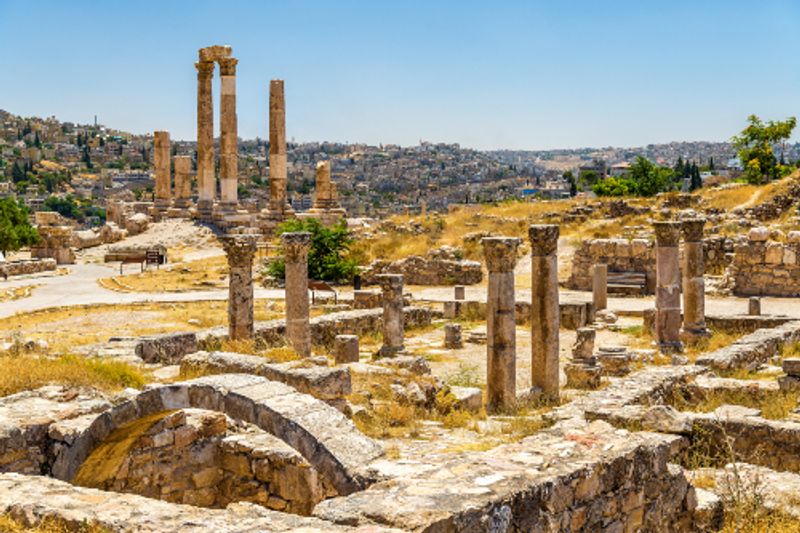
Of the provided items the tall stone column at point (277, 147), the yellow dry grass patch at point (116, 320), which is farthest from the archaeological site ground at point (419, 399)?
the tall stone column at point (277, 147)

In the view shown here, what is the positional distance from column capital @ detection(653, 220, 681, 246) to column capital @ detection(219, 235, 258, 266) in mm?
7247

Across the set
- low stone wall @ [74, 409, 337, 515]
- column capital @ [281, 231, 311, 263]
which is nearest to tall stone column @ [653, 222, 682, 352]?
column capital @ [281, 231, 311, 263]

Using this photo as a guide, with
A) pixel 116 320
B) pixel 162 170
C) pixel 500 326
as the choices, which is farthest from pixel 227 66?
pixel 500 326

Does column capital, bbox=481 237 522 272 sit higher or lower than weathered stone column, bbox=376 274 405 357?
higher

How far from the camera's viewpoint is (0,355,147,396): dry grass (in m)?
9.52

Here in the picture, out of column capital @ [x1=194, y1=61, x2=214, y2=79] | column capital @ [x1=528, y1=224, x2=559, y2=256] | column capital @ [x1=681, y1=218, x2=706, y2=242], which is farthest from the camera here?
column capital @ [x1=194, y1=61, x2=214, y2=79]

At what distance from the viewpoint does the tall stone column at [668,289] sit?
1588 centimetres

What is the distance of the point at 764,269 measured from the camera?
2400 centimetres

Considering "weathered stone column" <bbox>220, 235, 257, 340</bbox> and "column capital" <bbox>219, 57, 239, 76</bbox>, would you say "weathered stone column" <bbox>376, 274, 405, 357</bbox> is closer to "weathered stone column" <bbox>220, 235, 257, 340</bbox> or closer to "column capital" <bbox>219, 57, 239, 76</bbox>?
"weathered stone column" <bbox>220, 235, 257, 340</bbox>

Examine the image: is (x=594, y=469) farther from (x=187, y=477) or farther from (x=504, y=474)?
(x=187, y=477)

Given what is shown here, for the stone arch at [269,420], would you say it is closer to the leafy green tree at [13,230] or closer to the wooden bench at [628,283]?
the wooden bench at [628,283]

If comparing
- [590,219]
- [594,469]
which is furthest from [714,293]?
[594,469]

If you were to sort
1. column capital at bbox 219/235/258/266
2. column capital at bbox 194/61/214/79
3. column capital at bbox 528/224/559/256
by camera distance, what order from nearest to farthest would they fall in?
1. column capital at bbox 528/224/559/256
2. column capital at bbox 219/235/258/266
3. column capital at bbox 194/61/214/79

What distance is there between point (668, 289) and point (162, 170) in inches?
1301
